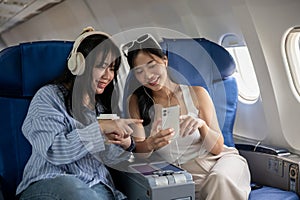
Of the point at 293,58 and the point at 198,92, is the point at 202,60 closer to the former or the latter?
the point at 198,92

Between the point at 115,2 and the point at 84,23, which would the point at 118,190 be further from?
the point at 84,23

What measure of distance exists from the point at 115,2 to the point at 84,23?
1.21m

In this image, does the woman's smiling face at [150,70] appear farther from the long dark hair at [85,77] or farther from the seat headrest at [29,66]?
the seat headrest at [29,66]

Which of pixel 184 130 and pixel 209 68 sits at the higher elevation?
pixel 209 68

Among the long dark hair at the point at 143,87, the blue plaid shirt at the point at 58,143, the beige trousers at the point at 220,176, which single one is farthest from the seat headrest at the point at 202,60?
the blue plaid shirt at the point at 58,143

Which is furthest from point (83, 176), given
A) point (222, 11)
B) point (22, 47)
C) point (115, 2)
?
point (115, 2)

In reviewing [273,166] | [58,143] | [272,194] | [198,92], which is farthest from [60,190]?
[273,166]

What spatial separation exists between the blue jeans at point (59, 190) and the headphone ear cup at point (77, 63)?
495mm

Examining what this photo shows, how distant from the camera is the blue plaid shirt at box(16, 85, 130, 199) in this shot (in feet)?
5.64

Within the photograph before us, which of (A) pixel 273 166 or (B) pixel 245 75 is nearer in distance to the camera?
(A) pixel 273 166

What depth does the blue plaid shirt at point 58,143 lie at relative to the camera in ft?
5.64

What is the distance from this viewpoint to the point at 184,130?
6.63ft

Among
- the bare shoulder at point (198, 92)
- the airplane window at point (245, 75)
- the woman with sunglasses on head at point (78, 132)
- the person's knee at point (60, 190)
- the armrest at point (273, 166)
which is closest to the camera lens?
the person's knee at point (60, 190)

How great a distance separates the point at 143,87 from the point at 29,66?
62cm
